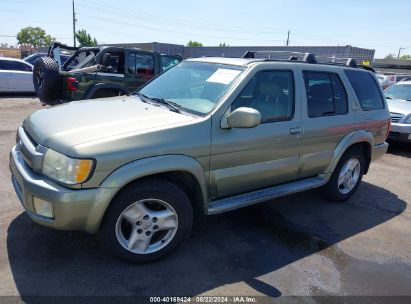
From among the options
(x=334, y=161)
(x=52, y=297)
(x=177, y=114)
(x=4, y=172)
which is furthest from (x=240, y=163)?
(x=4, y=172)

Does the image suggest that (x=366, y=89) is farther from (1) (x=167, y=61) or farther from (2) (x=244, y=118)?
(1) (x=167, y=61)

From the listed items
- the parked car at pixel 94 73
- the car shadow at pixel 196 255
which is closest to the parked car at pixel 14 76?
the parked car at pixel 94 73

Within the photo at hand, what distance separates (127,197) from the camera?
9.87ft

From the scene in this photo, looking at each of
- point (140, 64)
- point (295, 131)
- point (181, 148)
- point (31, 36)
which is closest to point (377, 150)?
point (295, 131)

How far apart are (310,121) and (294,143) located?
1.22ft

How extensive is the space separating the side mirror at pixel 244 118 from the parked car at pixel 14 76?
13.2 m

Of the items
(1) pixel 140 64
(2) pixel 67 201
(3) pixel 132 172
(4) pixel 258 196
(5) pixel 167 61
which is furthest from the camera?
(5) pixel 167 61

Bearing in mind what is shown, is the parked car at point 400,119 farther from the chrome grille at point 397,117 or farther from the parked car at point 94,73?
the parked car at point 94,73

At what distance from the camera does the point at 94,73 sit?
8203mm

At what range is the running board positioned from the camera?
3.56 metres

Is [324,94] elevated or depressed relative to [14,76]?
elevated

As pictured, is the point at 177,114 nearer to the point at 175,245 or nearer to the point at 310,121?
the point at 175,245

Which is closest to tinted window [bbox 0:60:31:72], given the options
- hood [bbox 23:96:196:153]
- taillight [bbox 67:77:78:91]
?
taillight [bbox 67:77:78:91]

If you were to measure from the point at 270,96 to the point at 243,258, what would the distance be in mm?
1683
